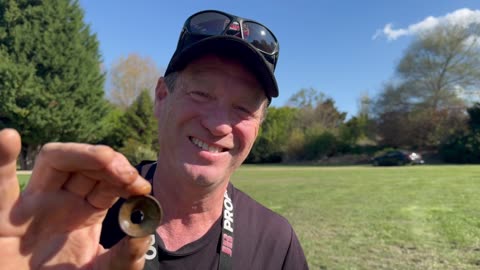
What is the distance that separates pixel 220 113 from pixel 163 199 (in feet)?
1.89

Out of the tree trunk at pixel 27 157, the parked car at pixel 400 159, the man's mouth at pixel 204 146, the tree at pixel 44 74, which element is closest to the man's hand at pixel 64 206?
the man's mouth at pixel 204 146

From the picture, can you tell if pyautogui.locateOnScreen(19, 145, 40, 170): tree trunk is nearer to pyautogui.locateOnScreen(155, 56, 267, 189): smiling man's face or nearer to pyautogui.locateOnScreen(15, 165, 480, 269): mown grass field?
pyautogui.locateOnScreen(15, 165, 480, 269): mown grass field

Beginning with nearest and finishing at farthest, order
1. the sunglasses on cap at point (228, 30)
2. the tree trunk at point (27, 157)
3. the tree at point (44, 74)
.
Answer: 1. the sunglasses on cap at point (228, 30)
2. the tree at point (44, 74)
3. the tree trunk at point (27, 157)

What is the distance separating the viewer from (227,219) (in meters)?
2.24

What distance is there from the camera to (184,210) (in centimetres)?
226

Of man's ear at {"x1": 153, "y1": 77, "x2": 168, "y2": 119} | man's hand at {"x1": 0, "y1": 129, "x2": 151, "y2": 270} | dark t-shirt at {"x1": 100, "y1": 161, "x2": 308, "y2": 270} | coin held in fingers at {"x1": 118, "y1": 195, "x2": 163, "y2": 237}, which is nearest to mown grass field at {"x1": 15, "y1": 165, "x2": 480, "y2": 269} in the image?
dark t-shirt at {"x1": 100, "y1": 161, "x2": 308, "y2": 270}

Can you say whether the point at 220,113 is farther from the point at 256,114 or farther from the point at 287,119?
the point at 287,119

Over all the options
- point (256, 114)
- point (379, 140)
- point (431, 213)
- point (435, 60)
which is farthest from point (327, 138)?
point (256, 114)

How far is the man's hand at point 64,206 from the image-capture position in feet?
4.23

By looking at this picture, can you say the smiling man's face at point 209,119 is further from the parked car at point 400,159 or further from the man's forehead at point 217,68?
the parked car at point 400,159

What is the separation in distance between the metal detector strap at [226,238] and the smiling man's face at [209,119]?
18 cm

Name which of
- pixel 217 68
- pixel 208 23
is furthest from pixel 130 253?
pixel 208 23

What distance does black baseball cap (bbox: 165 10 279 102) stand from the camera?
2.17m

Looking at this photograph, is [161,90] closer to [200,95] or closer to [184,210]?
[200,95]
